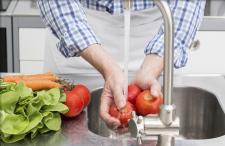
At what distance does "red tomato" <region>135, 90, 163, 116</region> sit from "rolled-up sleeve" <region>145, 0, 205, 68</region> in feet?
0.62

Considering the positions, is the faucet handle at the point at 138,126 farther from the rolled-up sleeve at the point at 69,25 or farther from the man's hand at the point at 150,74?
the rolled-up sleeve at the point at 69,25

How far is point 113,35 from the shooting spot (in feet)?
5.40

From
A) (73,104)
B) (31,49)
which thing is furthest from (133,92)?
(31,49)

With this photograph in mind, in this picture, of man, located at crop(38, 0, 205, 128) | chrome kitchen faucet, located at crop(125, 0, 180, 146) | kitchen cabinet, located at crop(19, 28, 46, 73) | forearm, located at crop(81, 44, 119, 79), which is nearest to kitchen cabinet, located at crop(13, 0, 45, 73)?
kitchen cabinet, located at crop(19, 28, 46, 73)

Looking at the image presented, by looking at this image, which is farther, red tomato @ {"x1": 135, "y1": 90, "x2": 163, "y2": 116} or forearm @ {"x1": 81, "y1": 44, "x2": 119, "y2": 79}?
forearm @ {"x1": 81, "y1": 44, "x2": 119, "y2": 79}

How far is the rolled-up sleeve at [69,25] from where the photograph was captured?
1.39 m

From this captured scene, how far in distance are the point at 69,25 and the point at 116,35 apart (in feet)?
0.81

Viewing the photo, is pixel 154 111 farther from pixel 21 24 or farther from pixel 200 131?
pixel 21 24

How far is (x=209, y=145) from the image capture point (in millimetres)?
1104

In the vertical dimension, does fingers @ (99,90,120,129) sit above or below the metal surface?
below

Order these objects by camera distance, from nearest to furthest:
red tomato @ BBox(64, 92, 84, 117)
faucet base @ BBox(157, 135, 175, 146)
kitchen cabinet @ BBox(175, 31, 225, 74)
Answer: faucet base @ BBox(157, 135, 175, 146) < red tomato @ BBox(64, 92, 84, 117) < kitchen cabinet @ BBox(175, 31, 225, 74)

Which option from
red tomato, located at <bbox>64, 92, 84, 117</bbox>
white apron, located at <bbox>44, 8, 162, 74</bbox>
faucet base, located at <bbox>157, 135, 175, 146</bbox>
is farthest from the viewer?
white apron, located at <bbox>44, 8, 162, 74</bbox>

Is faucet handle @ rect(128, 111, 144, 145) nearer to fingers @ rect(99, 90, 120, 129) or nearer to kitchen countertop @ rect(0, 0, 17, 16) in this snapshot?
fingers @ rect(99, 90, 120, 129)

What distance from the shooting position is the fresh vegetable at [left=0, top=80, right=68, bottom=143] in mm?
1098
